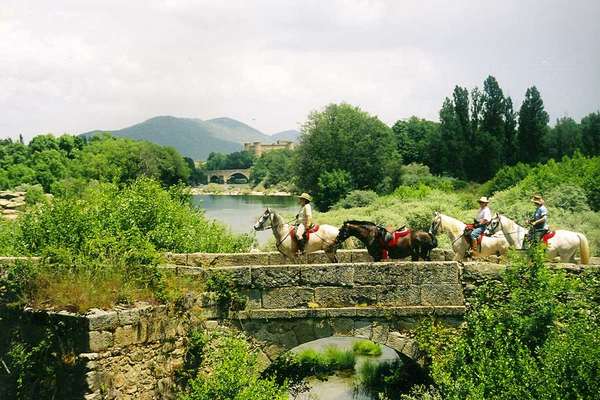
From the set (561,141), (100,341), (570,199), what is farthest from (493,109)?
(100,341)

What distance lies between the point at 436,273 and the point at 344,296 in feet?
5.27

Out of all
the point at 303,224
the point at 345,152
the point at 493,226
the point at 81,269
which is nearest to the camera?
the point at 81,269

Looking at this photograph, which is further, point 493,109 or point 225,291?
point 493,109

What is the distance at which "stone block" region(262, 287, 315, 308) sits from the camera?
1092cm

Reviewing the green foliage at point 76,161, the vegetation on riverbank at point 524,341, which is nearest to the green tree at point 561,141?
the green foliage at point 76,161

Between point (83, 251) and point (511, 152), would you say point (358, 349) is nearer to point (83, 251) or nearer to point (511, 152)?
point (83, 251)

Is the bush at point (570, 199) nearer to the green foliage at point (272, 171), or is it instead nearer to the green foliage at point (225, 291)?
the green foliage at point (225, 291)

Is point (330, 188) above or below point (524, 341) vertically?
above

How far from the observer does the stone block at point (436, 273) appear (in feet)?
35.5

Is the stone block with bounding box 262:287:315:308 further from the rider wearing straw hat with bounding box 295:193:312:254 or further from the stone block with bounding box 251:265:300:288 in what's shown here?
the rider wearing straw hat with bounding box 295:193:312:254

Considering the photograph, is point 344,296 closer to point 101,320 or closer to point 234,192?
point 101,320

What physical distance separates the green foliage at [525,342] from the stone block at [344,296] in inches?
43.0

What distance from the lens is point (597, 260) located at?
13492 millimetres

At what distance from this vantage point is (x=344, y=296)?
10891mm
